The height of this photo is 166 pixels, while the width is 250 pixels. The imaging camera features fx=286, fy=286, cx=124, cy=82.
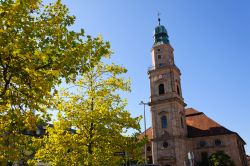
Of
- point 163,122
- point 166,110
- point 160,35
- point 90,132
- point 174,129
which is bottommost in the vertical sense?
point 90,132

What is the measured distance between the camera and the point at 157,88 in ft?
182

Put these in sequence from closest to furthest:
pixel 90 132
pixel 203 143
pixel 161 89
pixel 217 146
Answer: pixel 90 132, pixel 217 146, pixel 203 143, pixel 161 89

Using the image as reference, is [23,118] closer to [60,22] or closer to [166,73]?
[60,22]

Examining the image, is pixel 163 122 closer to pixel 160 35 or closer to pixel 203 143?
pixel 203 143

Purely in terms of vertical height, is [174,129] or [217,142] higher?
[174,129]

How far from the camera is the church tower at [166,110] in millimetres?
50781

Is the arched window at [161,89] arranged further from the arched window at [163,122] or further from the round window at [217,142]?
the round window at [217,142]

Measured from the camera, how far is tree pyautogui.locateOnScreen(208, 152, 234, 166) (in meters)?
48.1

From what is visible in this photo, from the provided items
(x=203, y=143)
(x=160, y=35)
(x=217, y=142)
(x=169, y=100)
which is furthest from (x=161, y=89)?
(x=217, y=142)

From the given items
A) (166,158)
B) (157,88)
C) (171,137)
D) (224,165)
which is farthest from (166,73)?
(224,165)

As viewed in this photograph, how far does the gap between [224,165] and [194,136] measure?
8405 millimetres

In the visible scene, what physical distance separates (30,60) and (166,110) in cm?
4565

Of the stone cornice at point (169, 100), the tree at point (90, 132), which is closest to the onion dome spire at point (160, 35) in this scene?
the stone cornice at point (169, 100)

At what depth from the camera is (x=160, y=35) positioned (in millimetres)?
61469
